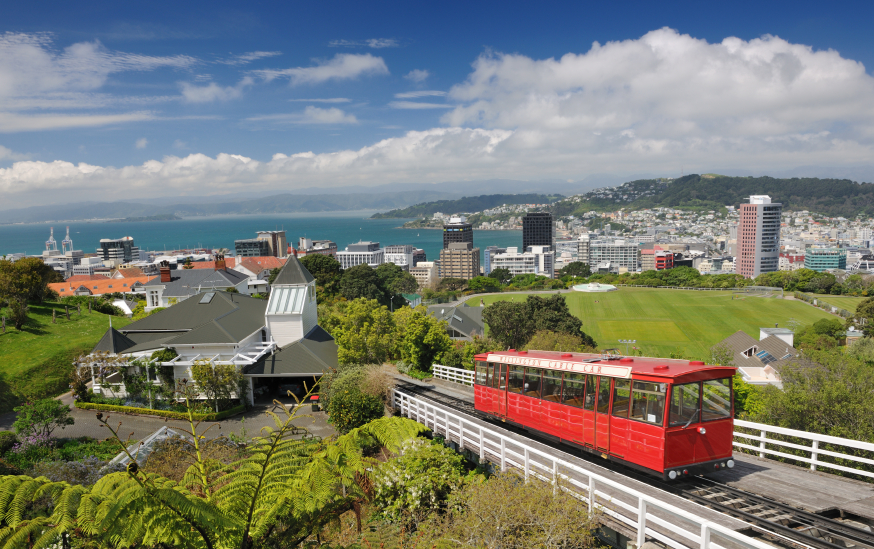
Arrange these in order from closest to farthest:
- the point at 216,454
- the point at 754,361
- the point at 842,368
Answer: the point at 216,454
the point at 842,368
the point at 754,361

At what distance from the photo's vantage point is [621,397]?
10.0 metres

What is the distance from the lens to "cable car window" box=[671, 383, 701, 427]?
358 inches

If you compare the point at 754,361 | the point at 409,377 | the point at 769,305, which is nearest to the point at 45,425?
the point at 409,377

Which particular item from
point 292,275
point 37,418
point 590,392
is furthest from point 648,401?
point 292,275

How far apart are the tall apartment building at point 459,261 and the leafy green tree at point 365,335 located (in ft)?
517

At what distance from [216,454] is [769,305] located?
95236 mm

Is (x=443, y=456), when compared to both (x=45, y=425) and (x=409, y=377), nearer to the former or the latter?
(x=409, y=377)

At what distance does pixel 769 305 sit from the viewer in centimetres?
8512

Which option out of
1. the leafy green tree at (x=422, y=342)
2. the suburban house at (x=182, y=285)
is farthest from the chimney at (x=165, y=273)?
the leafy green tree at (x=422, y=342)

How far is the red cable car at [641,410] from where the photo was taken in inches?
359

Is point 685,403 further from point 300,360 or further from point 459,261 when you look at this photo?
point 459,261

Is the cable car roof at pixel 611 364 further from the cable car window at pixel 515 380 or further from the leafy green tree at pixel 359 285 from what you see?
the leafy green tree at pixel 359 285

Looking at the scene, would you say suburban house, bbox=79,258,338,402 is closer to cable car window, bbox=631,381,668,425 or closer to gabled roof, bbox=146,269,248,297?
gabled roof, bbox=146,269,248,297

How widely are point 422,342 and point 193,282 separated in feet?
111
